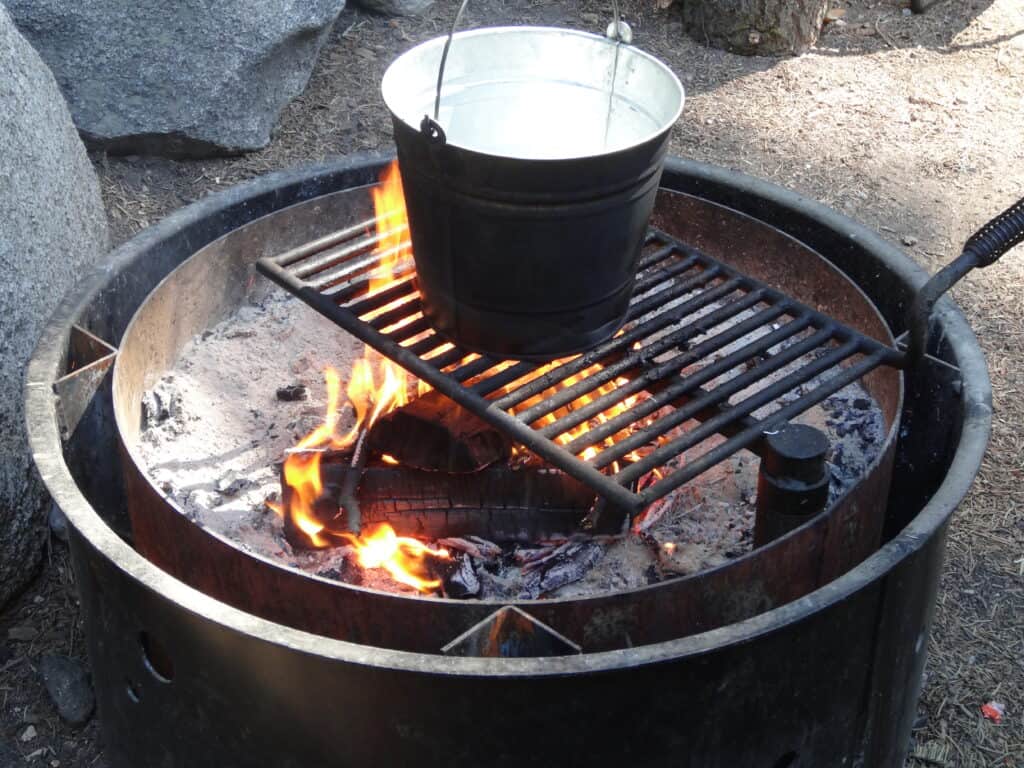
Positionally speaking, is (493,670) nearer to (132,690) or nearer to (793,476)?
(793,476)

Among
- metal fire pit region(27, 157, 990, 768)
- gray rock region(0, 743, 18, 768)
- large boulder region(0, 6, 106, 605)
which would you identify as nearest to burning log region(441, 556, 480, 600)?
metal fire pit region(27, 157, 990, 768)

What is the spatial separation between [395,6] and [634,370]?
11.8 ft

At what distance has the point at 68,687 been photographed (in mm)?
2617

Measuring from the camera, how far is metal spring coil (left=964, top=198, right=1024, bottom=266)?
207 centimetres

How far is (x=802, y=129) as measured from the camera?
4.84m

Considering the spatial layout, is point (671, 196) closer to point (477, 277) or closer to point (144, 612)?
point (477, 277)

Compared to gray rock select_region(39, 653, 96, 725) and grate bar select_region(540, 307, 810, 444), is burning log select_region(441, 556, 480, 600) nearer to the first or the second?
grate bar select_region(540, 307, 810, 444)

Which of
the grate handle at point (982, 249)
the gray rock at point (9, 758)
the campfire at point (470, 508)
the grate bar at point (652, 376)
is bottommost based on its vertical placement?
the gray rock at point (9, 758)

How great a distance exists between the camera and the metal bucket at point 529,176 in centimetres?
176

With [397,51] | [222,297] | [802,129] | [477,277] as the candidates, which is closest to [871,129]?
[802,129]

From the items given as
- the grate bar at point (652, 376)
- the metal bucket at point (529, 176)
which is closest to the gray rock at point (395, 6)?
the metal bucket at point (529, 176)

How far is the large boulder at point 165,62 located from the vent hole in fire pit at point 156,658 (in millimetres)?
2575

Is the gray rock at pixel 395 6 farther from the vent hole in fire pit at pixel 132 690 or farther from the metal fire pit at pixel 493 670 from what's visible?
the vent hole in fire pit at pixel 132 690

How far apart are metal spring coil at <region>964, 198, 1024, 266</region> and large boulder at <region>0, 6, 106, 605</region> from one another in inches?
85.2
